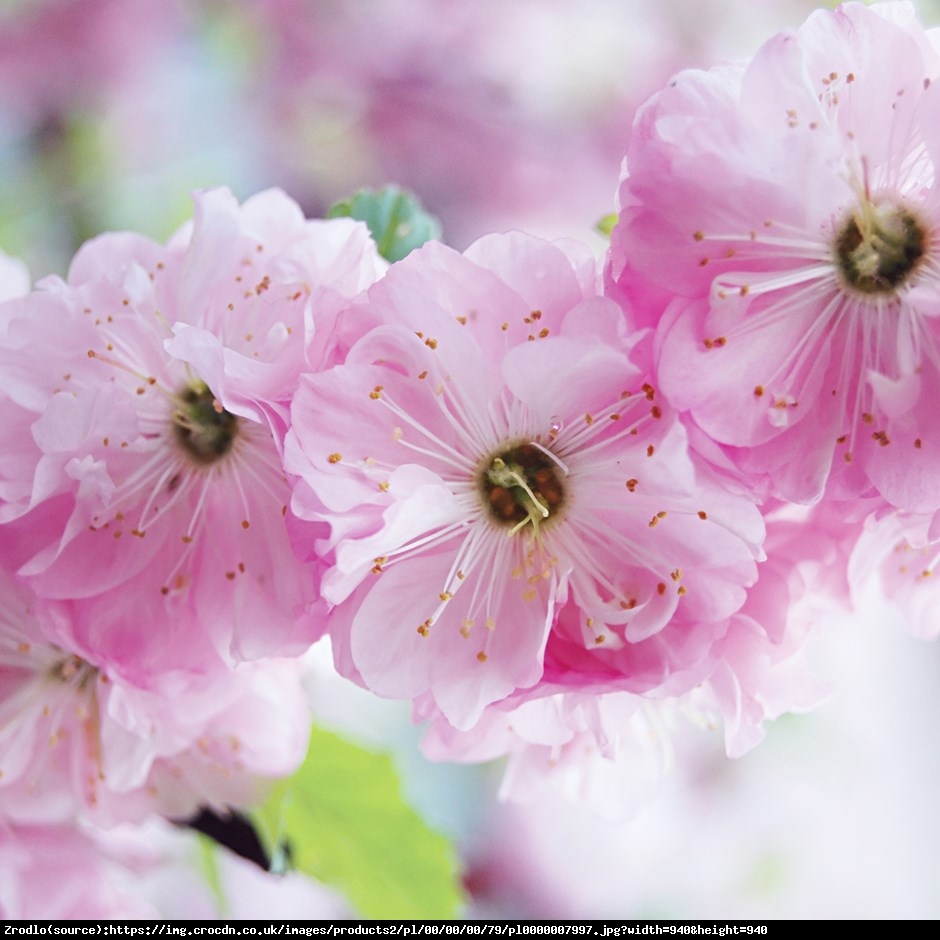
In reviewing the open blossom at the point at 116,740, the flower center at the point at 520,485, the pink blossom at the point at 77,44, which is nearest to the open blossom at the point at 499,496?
the flower center at the point at 520,485

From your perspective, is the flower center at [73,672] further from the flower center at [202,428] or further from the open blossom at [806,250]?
the open blossom at [806,250]

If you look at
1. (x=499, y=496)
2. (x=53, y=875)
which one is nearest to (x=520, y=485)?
(x=499, y=496)

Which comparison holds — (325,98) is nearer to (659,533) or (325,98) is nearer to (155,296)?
(155,296)

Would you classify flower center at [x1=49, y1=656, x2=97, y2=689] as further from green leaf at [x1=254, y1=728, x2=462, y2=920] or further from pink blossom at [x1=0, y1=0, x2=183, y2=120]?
pink blossom at [x1=0, y1=0, x2=183, y2=120]

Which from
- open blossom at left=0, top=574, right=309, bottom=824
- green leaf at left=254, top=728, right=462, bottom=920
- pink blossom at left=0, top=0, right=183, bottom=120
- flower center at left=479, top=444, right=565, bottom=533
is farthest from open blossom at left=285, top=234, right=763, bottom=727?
pink blossom at left=0, top=0, right=183, bottom=120

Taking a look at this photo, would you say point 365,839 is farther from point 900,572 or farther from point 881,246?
point 881,246

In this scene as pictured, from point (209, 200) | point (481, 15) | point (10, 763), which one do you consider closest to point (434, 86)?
point (481, 15)
